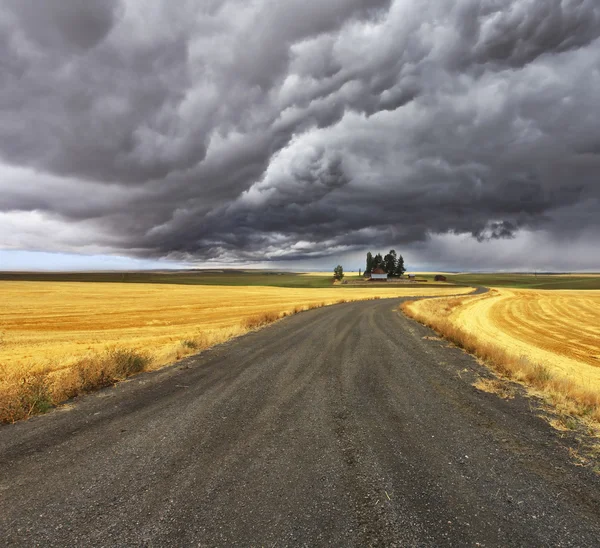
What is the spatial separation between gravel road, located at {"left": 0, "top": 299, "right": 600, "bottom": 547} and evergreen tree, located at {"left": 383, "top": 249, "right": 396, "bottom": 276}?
6333 inches

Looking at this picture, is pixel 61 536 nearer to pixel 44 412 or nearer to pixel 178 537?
pixel 178 537

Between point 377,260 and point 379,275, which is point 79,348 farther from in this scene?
point 377,260

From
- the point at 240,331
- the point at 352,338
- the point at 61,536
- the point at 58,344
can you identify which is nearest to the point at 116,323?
the point at 58,344

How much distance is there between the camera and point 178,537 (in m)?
3.60

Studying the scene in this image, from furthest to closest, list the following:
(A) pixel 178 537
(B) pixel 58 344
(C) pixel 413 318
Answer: (C) pixel 413 318 → (B) pixel 58 344 → (A) pixel 178 537

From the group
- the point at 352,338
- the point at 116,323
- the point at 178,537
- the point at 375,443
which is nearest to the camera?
the point at 178,537

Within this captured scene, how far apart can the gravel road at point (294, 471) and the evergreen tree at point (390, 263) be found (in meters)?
161

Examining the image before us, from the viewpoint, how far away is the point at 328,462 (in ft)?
17.0

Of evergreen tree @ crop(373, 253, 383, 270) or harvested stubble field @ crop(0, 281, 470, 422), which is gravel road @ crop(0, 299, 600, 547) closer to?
harvested stubble field @ crop(0, 281, 470, 422)

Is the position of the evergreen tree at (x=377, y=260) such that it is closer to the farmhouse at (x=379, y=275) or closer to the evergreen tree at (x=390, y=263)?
the evergreen tree at (x=390, y=263)

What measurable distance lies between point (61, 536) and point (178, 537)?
4.42ft

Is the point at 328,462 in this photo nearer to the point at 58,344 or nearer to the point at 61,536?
the point at 61,536

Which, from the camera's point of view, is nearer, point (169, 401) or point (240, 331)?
point (169, 401)

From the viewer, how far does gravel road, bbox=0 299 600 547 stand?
371 centimetres
